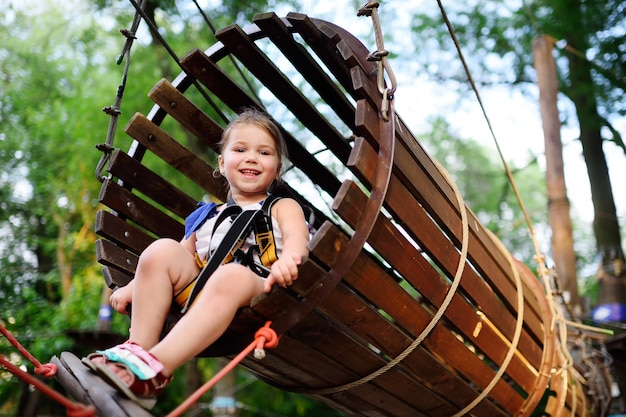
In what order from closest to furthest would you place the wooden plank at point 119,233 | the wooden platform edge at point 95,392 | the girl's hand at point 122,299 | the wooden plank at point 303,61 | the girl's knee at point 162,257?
the wooden platform edge at point 95,392, the girl's knee at point 162,257, the girl's hand at point 122,299, the wooden plank at point 303,61, the wooden plank at point 119,233

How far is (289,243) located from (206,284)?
280mm

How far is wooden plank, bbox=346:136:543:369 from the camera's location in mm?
1715

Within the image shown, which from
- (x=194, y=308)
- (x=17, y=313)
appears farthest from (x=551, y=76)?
(x=17, y=313)

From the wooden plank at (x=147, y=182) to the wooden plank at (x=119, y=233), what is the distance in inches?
7.1

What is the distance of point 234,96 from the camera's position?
2775 millimetres

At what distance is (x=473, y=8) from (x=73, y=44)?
6460 mm

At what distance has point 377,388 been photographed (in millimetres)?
2123

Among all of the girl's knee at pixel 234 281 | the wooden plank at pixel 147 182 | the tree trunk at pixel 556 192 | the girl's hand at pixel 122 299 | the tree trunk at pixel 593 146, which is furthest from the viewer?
the tree trunk at pixel 593 146

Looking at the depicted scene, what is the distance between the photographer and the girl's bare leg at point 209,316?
1517 mm

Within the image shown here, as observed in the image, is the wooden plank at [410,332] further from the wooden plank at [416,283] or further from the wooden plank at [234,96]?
the wooden plank at [234,96]

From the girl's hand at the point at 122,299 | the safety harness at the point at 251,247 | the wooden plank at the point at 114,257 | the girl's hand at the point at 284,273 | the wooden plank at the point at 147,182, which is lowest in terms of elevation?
the girl's hand at the point at 122,299

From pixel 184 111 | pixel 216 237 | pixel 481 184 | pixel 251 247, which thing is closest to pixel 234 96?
pixel 184 111

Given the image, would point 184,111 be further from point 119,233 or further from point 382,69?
point 382,69

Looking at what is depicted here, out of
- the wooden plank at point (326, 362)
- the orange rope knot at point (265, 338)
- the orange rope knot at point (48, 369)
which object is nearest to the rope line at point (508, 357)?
the wooden plank at point (326, 362)
